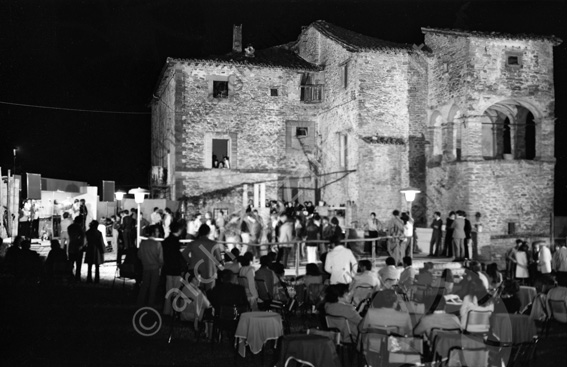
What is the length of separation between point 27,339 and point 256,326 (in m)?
3.78

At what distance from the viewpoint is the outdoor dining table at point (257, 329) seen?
8.71 m

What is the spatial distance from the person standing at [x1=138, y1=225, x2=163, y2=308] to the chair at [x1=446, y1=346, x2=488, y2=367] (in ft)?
19.7

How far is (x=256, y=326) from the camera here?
8.73 metres

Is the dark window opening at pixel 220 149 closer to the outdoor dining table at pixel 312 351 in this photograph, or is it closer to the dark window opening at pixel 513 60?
the dark window opening at pixel 513 60

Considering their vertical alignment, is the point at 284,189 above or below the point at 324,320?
above

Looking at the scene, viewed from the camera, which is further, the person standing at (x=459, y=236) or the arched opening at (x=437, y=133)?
the arched opening at (x=437, y=133)

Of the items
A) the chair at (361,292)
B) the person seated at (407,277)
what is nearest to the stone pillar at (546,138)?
the person seated at (407,277)

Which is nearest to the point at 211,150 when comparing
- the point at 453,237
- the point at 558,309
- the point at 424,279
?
the point at 453,237

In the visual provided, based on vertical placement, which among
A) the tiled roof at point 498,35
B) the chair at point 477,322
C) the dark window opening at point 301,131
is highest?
the tiled roof at point 498,35

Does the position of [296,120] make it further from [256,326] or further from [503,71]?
[256,326]

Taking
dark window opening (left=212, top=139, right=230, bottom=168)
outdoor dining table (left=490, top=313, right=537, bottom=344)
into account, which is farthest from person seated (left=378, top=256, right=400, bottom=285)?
dark window opening (left=212, top=139, right=230, bottom=168)

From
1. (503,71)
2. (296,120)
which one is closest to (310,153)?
(296,120)

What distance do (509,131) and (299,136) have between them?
8645mm

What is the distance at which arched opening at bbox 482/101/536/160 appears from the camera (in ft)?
88.7
